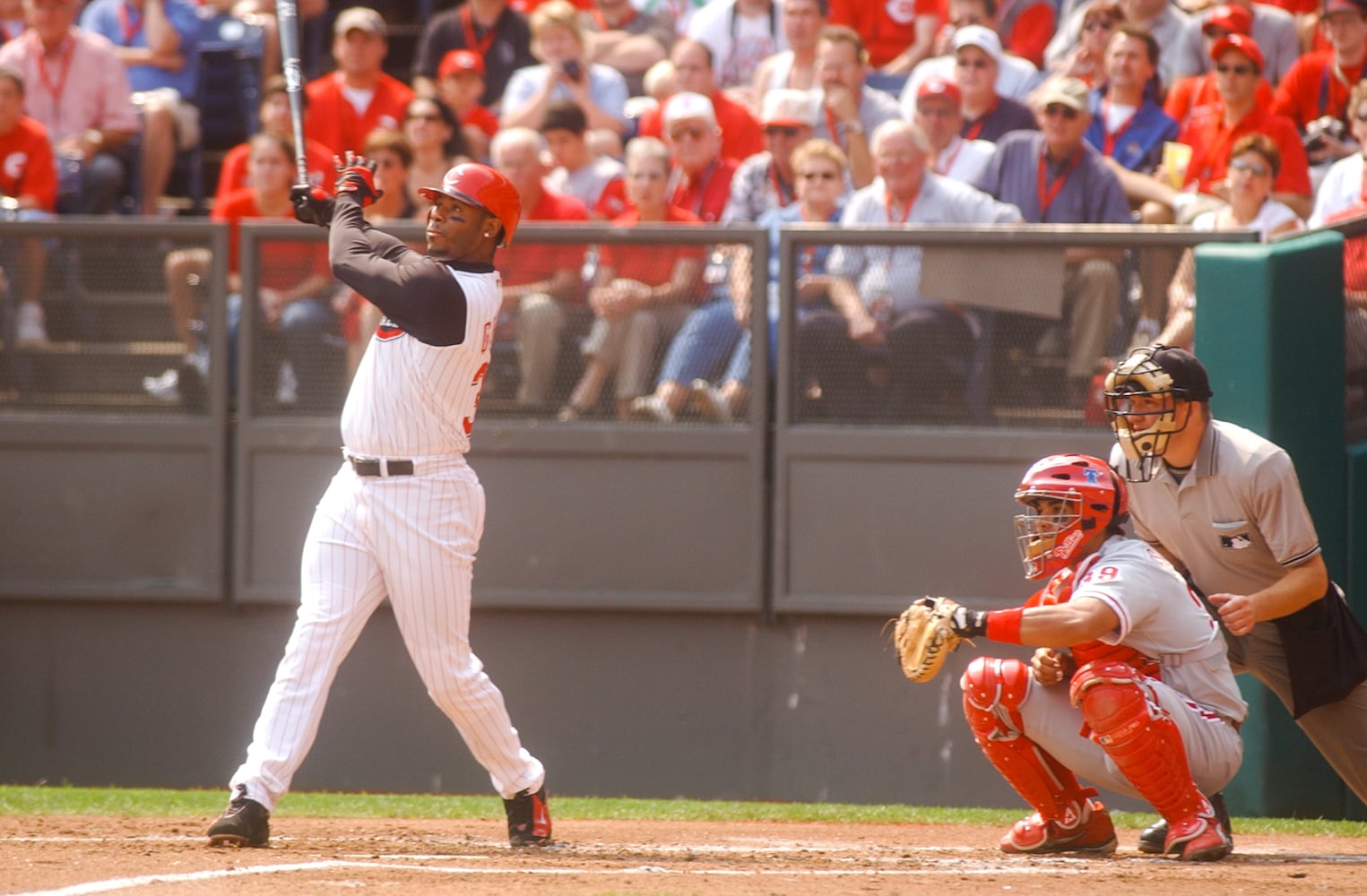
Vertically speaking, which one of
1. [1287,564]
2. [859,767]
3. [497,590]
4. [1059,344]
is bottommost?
[859,767]

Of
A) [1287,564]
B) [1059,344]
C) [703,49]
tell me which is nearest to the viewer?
[1287,564]

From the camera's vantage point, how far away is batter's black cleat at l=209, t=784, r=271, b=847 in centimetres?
459

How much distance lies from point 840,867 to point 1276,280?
2.86m

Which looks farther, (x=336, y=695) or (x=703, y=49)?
(x=703, y=49)

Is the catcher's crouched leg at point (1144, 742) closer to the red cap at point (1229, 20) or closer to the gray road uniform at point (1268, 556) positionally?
the gray road uniform at point (1268, 556)

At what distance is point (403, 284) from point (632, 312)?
9.10ft

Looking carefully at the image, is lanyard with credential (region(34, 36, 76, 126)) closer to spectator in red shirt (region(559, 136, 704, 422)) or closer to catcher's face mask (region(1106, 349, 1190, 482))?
spectator in red shirt (region(559, 136, 704, 422))

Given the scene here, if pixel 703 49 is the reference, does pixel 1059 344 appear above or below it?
below

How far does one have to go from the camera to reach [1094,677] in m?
4.44

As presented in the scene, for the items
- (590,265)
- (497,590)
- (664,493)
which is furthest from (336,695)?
(590,265)

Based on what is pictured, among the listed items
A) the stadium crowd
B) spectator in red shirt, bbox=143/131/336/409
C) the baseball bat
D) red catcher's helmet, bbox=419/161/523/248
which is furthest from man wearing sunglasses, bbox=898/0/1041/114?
red catcher's helmet, bbox=419/161/523/248

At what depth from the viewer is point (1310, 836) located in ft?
18.5

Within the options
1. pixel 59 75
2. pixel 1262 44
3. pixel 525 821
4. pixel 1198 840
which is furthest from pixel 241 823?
pixel 1262 44

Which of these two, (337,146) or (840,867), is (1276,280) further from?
(337,146)
